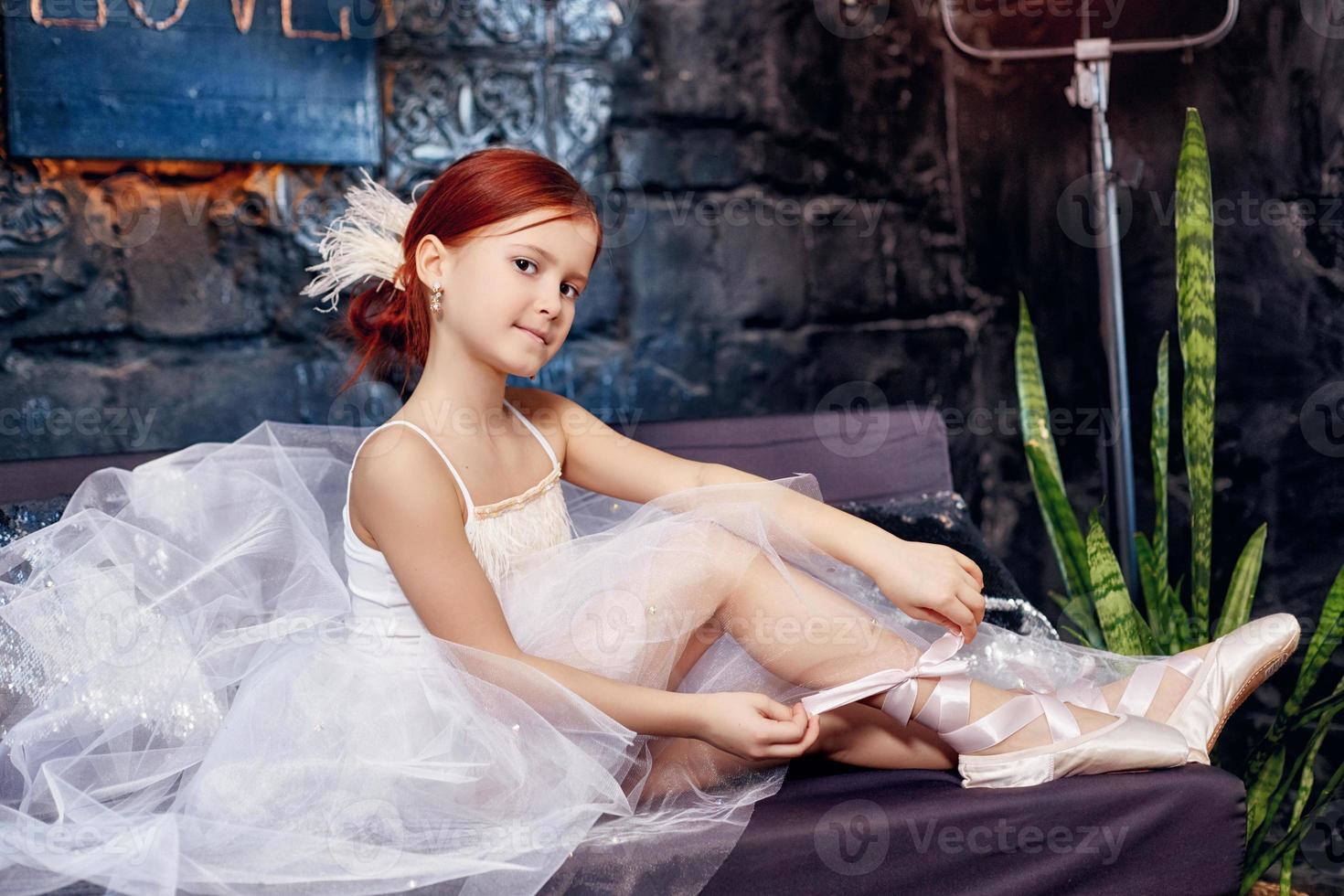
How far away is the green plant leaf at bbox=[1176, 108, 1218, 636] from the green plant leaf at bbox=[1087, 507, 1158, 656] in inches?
4.4

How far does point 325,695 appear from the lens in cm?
140

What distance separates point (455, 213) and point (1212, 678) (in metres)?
1.14

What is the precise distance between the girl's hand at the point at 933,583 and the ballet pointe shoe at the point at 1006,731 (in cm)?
4

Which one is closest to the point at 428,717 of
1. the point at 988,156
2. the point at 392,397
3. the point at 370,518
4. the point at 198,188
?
the point at 370,518

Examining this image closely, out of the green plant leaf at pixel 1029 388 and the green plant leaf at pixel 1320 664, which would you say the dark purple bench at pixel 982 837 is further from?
the green plant leaf at pixel 1029 388

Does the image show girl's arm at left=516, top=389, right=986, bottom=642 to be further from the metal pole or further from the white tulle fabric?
the metal pole

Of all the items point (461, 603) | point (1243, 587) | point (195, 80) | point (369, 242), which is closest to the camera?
point (461, 603)

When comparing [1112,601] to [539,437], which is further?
[1112,601]

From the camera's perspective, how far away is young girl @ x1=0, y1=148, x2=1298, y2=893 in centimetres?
130

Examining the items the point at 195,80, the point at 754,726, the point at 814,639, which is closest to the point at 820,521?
the point at 814,639

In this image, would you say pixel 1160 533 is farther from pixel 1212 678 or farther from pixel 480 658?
pixel 480 658

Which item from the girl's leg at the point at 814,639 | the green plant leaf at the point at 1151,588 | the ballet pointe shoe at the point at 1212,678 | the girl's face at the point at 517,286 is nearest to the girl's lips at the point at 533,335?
the girl's face at the point at 517,286

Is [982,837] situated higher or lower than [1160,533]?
lower

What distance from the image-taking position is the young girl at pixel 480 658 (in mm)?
1299
